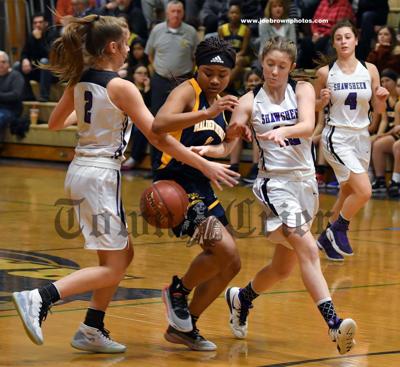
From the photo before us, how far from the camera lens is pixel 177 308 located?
5.79m

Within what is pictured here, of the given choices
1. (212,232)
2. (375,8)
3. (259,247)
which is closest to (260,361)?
(212,232)

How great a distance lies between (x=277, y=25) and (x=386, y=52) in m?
1.74

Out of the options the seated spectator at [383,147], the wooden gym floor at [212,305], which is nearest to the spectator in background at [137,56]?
the seated spectator at [383,147]

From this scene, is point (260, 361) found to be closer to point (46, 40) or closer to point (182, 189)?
point (182, 189)

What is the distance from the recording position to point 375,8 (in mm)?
15578

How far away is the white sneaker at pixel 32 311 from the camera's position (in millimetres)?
5211

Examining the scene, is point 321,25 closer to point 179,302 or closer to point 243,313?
point 243,313

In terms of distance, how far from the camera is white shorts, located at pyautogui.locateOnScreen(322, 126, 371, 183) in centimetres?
915

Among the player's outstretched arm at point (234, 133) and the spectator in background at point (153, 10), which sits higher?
the player's outstretched arm at point (234, 133)

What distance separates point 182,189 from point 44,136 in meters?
12.9

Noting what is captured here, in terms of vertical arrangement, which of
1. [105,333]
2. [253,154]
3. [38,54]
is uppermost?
[105,333]

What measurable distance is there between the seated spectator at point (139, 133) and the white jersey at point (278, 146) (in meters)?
10.4

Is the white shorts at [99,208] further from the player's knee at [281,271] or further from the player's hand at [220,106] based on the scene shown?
the player's knee at [281,271]

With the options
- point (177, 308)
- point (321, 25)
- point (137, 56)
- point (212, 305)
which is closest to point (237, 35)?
point (321, 25)
